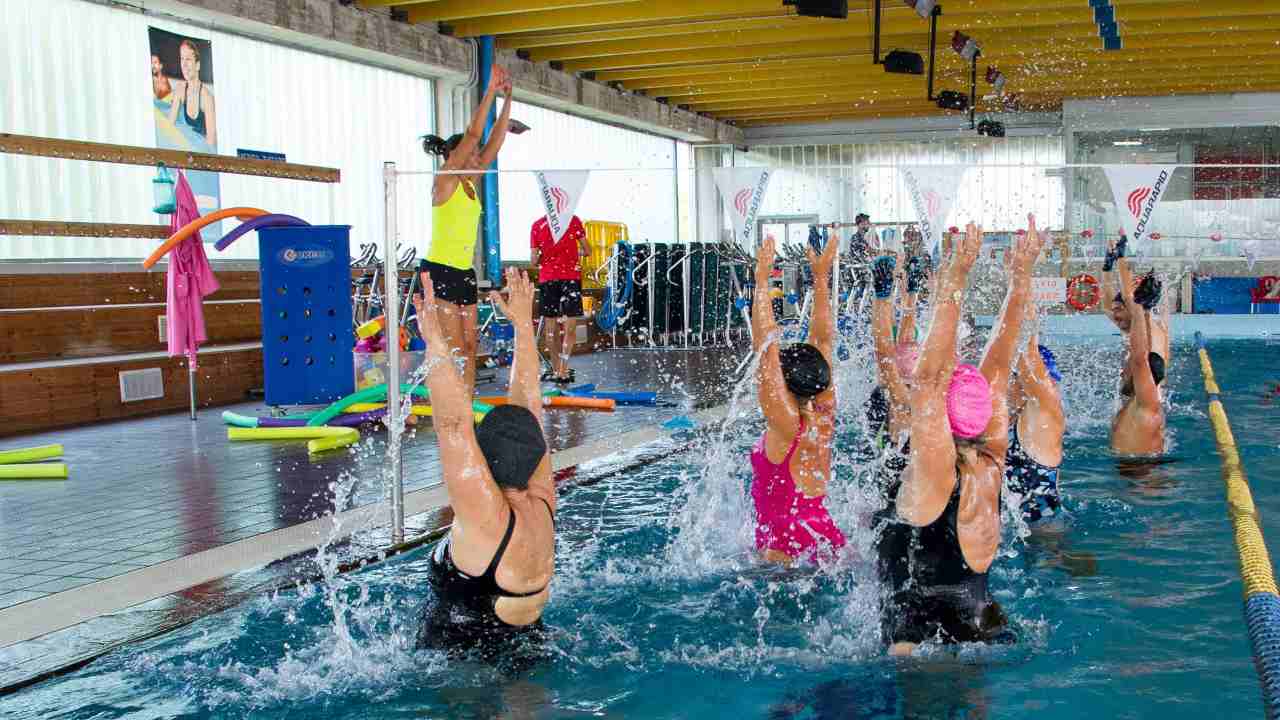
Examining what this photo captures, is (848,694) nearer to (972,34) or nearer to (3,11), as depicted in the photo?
(3,11)

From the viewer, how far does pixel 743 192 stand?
7.15 metres

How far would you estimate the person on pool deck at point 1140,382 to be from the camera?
6.09 m

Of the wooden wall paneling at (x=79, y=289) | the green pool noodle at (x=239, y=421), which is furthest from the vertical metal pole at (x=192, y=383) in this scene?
the wooden wall paneling at (x=79, y=289)

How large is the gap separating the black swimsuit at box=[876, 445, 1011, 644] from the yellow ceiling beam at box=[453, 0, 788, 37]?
9.61 meters

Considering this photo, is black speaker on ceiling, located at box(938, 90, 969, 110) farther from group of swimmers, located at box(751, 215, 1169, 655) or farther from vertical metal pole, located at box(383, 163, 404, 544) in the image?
vertical metal pole, located at box(383, 163, 404, 544)

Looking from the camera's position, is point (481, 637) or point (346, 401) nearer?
point (481, 637)

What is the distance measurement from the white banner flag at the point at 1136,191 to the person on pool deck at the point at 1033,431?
3.85 feet

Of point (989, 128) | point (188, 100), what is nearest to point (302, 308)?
point (188, 100)

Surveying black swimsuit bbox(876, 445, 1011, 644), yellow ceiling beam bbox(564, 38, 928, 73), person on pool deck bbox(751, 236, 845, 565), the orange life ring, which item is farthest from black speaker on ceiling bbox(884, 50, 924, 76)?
black swimsuit bbox(876, 445, 1011, 644)

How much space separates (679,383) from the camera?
11883mm

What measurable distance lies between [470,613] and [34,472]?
4.76 meters

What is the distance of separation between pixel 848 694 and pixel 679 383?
27.6ft

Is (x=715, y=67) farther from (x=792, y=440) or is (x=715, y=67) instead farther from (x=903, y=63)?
(x=792, y=440)

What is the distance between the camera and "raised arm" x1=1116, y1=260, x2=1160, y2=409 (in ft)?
20.0
